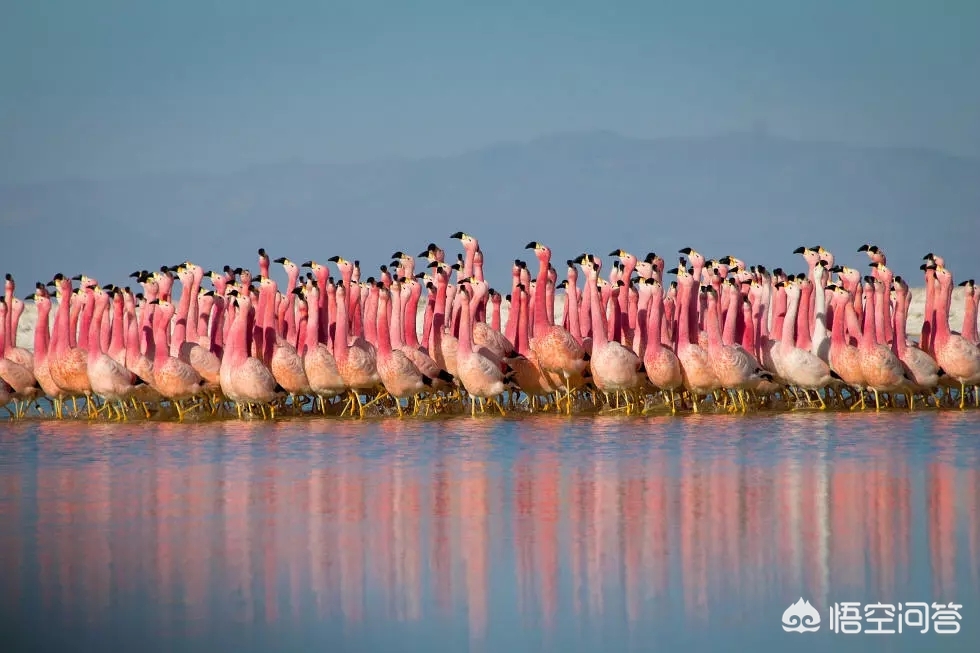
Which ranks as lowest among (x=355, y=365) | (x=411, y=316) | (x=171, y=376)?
(x=171, y=376)

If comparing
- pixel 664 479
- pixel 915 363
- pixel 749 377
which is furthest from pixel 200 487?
pixel 915 363

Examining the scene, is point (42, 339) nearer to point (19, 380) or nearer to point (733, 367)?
point (19, 380)

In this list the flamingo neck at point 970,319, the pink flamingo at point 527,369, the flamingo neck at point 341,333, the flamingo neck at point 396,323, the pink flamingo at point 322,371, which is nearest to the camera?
the pink flamingo at point 322,371

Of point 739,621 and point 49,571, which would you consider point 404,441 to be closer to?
point 49,571

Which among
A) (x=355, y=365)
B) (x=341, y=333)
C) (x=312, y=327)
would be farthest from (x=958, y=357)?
(x=312, y=327)

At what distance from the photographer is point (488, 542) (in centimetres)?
1033

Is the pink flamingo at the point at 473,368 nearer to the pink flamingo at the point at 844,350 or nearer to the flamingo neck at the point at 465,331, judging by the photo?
the flamingo neck at the point at 465,331

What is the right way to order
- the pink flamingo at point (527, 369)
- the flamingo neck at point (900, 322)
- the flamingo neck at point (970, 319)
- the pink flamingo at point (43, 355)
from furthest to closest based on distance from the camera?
the flamingo neck at point (970, 319)
the pink flamingo at point (43, 355)
the pink flamingo at point (527, 369)
the flamingo neck at point (900, 322)

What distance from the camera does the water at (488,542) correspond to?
8250 millimetres

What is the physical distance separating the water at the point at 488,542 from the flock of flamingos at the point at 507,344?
3.06 m

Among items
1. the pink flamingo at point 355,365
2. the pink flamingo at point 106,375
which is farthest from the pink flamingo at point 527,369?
the pink flamingo at point 106,375

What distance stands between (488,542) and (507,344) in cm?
1082

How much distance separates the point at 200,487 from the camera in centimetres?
1348

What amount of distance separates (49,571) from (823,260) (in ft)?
50.0
